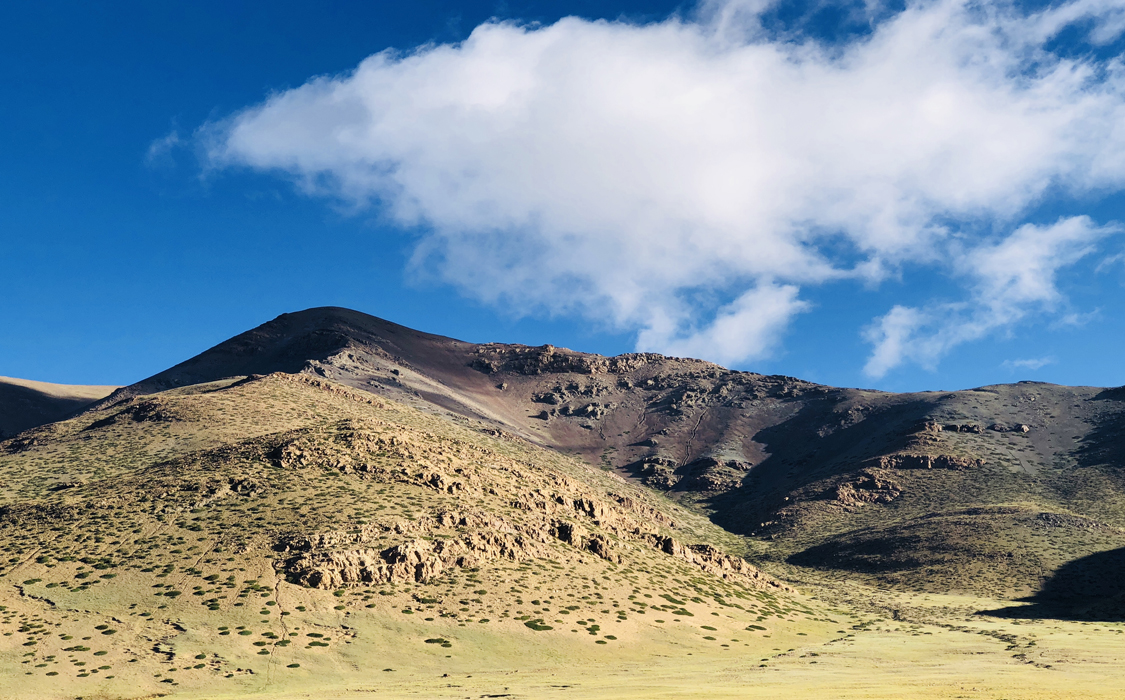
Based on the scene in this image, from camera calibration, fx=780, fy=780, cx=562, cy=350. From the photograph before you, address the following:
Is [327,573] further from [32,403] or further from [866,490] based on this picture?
[32,403]

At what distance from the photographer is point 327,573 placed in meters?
48.3

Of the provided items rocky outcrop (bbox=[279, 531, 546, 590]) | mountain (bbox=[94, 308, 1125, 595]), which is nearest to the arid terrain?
rocky outcrop (bbox=[279, 531, 546, 590])

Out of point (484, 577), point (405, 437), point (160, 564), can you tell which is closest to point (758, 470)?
point (405, 437)

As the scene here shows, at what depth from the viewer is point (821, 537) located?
353 ft

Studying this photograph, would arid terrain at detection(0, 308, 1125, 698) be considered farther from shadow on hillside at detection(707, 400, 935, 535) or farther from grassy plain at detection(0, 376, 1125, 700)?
shadow on hillside at detection(707, 400, 935, 535)

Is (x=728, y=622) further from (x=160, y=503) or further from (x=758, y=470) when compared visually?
(x=758, y=470)

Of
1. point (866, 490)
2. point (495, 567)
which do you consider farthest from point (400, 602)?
point (866, 490)

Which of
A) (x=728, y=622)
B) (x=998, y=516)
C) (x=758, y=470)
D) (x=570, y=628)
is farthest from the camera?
(x=758, y=470)

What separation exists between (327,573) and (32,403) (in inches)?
6384

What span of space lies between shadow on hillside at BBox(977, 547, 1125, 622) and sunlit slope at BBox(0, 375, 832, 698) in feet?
71.7

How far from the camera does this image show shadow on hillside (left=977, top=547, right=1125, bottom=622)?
224ft

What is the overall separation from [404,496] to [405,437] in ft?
37.6

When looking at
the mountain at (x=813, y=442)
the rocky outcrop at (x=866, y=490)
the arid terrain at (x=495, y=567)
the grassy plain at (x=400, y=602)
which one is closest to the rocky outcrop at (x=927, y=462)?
the mountain at (x=813, y=442)

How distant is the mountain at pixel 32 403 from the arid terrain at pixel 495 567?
81.9 m
